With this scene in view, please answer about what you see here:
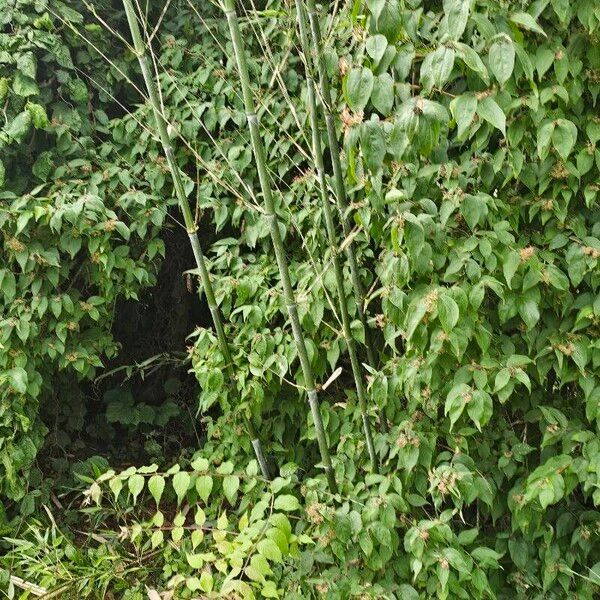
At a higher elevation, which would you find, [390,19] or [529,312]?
[390,19]

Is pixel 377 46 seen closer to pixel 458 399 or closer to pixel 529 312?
pixel 529 312

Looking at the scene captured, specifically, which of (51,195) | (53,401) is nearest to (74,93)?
(51,195)

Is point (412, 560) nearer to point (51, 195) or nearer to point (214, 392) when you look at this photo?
point (214, 392)

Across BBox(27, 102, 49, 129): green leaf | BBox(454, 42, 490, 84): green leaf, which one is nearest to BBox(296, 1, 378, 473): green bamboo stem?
BBox(454, 42, 490, 84): green leaf

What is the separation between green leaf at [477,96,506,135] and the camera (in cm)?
168

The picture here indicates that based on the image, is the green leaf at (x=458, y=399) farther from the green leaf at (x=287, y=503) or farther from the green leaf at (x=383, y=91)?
the green leaf at (x=383, y=91)

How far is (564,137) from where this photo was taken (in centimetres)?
201

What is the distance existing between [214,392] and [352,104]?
47.6 inches

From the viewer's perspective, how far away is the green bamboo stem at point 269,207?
1816 millimetres

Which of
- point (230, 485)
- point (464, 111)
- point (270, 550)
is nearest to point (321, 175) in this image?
point (464, 111)

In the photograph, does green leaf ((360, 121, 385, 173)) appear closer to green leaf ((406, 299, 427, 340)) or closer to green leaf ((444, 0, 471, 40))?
green leaf ((444, 0, 471, 40))

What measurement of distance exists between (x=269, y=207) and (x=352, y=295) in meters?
0.63

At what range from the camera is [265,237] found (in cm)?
285

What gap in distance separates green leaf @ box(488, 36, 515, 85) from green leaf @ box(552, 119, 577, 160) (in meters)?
0.43
